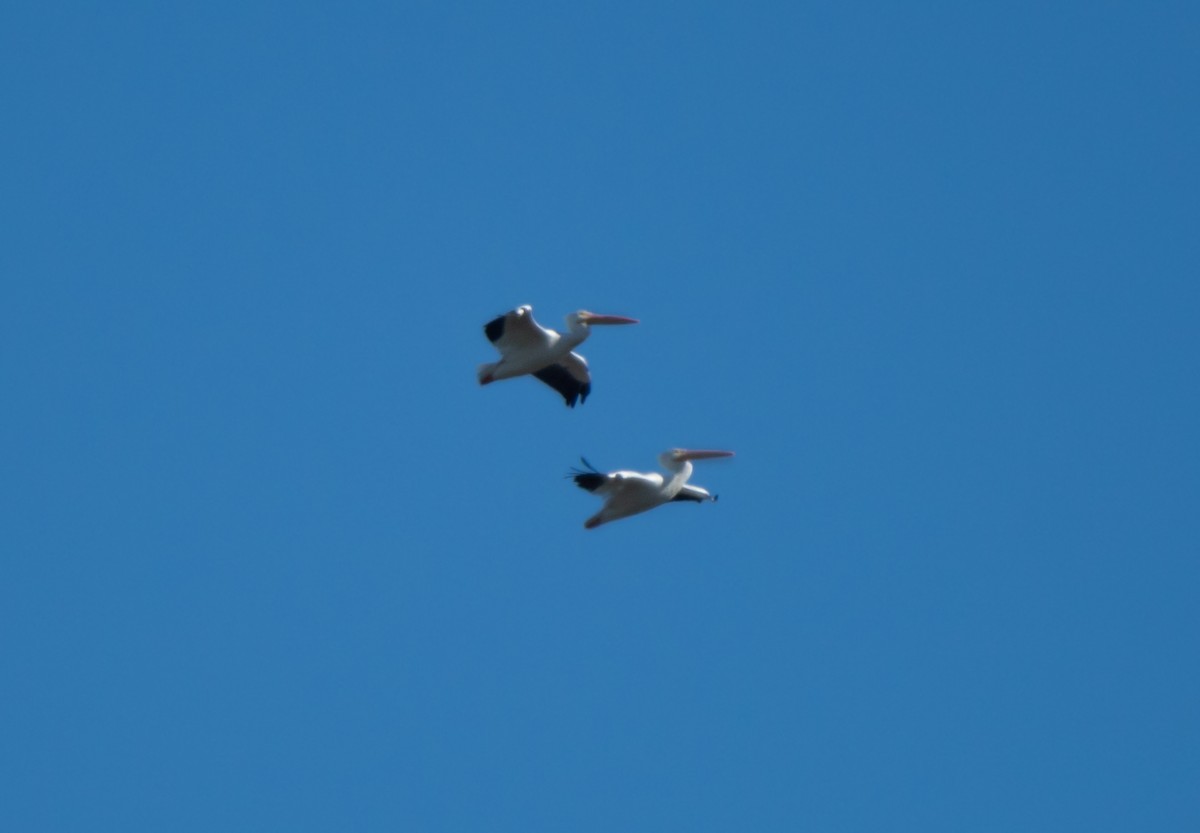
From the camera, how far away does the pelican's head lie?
54.3 feet

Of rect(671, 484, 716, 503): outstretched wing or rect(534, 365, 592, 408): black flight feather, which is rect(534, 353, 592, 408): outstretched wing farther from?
rect(671, 484, 716, 503): outstretched wing

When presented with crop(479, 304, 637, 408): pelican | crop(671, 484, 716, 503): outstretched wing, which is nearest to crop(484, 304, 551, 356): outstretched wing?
crop(479, 304, 637, 408): pelican

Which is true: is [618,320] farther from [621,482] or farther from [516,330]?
[621,482]

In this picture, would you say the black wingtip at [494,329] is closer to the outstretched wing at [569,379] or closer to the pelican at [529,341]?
the pelican at [529,341]

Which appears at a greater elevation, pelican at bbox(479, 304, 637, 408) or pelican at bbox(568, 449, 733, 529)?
pelican at bbox(479, 304, 637, 408)

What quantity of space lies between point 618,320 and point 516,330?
3.75ft

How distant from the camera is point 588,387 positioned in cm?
1755

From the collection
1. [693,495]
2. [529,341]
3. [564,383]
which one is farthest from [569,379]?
[693,495]

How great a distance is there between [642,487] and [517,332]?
209 centimetres

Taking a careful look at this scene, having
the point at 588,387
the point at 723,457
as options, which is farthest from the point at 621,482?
the point at 588,387

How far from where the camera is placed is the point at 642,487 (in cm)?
1477

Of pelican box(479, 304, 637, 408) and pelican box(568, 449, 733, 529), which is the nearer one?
pelican box(568, 449, 733, 529)

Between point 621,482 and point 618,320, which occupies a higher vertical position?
point 618,320

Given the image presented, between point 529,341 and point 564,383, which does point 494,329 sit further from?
point 564,383
